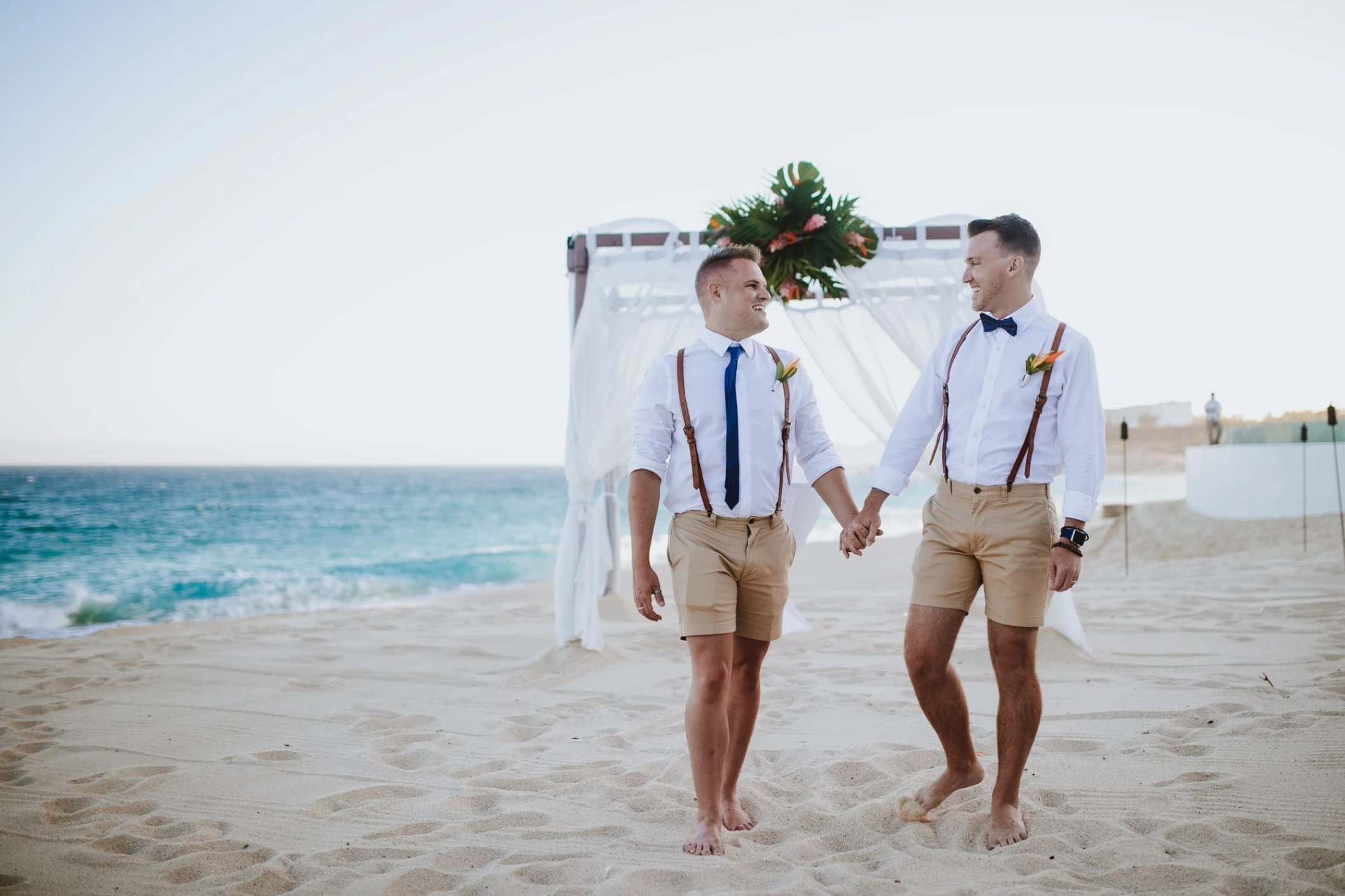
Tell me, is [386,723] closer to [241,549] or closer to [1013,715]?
[1013,715]

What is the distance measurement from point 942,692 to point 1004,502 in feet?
1.93

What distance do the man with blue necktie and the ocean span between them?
397 centimetres

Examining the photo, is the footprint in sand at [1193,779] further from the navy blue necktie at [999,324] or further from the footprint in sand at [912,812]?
the navy blue necktie at [999,324]

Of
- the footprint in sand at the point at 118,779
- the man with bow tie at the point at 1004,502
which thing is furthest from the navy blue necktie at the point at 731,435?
the footprint in sand at the point at 118,779

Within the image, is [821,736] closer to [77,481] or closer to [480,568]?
[480,568]

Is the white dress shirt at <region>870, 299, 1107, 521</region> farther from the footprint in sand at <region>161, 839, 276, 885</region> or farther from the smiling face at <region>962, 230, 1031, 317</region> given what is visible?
the footprint in sand at <region>161, 839, 276, 885</region>

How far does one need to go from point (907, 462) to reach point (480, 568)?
13.3m

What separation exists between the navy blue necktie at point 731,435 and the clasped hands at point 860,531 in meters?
0.35

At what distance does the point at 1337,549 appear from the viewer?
27.7 feet

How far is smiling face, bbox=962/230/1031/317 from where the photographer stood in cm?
249

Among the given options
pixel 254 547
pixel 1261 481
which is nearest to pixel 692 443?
pixel 1261 481

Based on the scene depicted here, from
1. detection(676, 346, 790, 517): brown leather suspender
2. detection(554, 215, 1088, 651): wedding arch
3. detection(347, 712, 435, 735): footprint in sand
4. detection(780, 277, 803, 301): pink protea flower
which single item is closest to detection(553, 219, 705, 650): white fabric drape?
detection(554, 215, 1088, 651): wedding arch

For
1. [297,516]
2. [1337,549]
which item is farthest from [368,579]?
[297,516]

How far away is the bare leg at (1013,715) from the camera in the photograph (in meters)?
2.38
